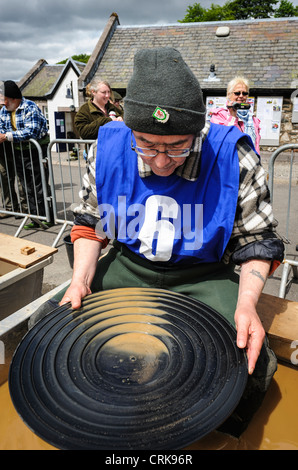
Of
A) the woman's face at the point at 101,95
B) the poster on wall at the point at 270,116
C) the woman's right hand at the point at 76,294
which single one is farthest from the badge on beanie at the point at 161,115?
the poster on wall at the point at 270,116

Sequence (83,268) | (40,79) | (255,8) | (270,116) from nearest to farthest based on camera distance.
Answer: (83,268), (270,116), (40,79), (255,8)

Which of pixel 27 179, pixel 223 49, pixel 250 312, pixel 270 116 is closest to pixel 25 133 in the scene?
pixel 27 179

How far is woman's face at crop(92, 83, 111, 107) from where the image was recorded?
5668 millimetres

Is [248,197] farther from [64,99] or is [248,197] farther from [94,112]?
[64,99]

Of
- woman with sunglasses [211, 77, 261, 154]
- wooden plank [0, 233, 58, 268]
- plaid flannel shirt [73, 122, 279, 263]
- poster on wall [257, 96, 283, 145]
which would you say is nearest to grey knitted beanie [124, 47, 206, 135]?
plaid flannel shirt [73, 122, 279, 263]

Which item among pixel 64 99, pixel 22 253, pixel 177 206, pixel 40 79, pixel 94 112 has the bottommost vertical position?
pixel 22 253

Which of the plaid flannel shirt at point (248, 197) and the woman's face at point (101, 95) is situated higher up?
the woman's face at point (101, 95)

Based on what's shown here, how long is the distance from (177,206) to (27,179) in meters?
4.89

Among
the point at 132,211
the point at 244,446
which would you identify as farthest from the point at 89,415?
the point at 132,211

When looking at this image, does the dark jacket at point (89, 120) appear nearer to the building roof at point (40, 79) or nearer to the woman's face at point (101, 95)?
the woman's face at point (101, 95)

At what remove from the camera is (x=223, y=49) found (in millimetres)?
17953

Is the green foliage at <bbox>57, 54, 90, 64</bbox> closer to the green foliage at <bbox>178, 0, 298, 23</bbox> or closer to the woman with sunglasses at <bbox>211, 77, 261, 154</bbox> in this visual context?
the green foliage at <bbox>178, 0, 298, 23</bbox>

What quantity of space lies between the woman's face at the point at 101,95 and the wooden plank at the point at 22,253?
3.41 m

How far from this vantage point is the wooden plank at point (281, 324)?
1.82 meters
